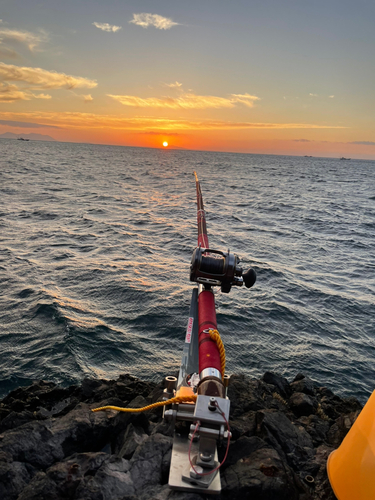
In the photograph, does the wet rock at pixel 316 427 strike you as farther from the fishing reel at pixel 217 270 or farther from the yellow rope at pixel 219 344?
the fishing reel at pixel 217 270

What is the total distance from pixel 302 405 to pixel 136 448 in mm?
3228

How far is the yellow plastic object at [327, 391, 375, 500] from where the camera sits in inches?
129

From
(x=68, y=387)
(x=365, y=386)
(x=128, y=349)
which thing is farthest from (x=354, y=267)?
(x=68, y=387)

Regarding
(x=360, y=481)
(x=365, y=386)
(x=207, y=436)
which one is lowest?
(x=365, y=386)

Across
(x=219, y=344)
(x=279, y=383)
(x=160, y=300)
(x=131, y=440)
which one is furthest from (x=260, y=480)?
(x=160, y=300)

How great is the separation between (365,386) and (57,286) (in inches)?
323

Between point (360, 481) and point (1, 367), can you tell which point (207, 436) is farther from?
point (1, 367)

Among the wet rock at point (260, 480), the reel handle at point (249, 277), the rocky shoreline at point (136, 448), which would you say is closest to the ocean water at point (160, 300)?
the rocky shoreline at point (136, 448)

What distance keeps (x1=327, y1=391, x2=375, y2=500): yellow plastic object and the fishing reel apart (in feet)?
6.62

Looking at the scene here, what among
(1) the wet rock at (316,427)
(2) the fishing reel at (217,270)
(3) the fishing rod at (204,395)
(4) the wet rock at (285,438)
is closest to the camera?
(3) the fishing rod at (204,395)

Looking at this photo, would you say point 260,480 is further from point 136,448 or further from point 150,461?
point 136,448

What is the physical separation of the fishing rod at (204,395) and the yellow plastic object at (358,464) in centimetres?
120

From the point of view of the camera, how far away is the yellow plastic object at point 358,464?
3.28 m

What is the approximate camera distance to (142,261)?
13.6 meters
